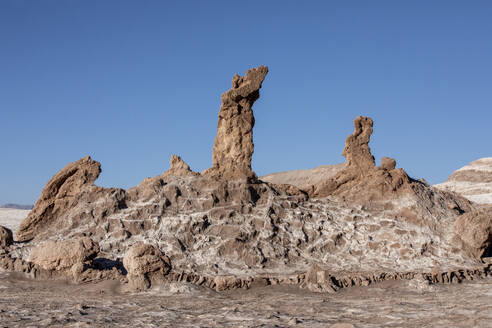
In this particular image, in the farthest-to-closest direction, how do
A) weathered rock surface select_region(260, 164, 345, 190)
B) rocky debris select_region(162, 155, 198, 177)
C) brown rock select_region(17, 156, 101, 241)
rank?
weathered rock surface select_region(260, 164, 345, 190), rocky debris select_region(162, 155, 198, 177), brown rock select_region(17, 156, 101, 241)

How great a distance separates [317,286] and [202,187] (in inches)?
174

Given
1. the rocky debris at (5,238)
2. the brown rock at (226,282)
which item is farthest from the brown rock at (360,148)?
the rocky debris at (5,238)

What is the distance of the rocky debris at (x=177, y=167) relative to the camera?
1366 centimetres

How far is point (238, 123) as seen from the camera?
44.3ft

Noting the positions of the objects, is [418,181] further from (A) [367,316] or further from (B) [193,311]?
(B) [193,311]

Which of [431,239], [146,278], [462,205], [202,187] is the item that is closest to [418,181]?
[462,205]

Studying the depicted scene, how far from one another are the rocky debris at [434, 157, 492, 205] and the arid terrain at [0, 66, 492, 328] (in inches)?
756

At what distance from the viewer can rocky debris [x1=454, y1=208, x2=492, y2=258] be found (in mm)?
12047

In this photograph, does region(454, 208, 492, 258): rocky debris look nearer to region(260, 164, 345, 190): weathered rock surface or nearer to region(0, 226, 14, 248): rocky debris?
region(0, 226, 14, 248): rocky debris

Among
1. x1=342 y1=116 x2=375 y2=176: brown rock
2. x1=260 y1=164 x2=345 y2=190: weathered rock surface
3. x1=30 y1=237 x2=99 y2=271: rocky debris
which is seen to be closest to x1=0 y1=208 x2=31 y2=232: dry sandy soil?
x1=30 y1=237 x2=99 y2=271: rocky debris

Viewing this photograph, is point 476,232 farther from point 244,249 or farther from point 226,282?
point 226,282

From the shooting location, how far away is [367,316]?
7.09m

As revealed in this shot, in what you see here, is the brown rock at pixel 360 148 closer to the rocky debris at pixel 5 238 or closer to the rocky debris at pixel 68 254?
the rocky debris at pixel 68 254

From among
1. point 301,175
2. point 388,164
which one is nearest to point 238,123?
point 388,164
